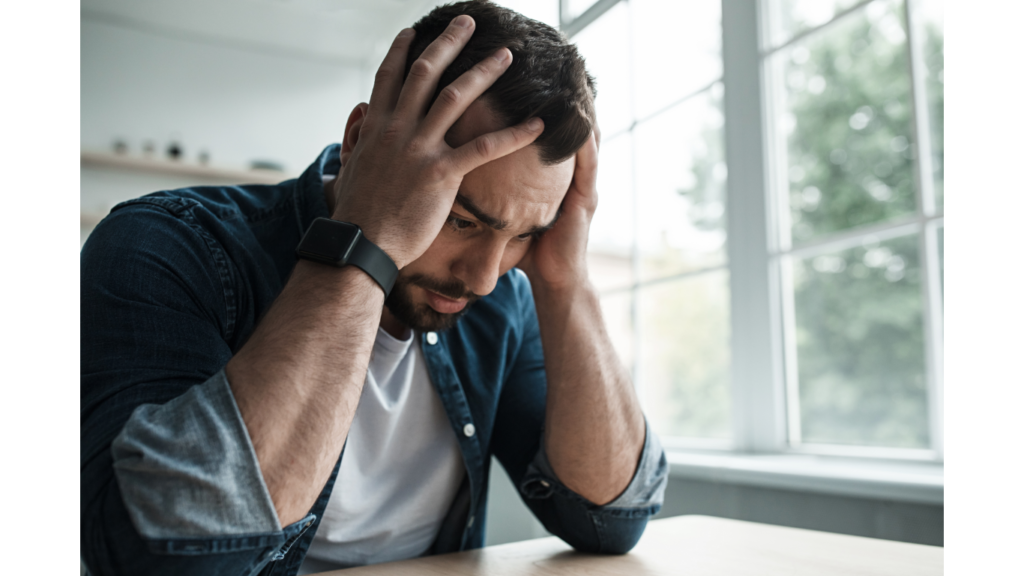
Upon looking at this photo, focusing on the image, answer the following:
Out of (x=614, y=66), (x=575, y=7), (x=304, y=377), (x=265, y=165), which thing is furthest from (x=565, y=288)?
(x=265, y=165)

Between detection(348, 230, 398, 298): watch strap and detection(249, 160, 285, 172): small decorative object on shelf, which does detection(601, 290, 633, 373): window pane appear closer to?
detection(348, 230, 398, 298): watch strap

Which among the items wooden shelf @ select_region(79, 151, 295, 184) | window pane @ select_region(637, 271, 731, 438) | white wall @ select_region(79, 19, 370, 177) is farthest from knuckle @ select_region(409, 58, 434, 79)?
window pane @ select_region(637, 271, 731, 438)

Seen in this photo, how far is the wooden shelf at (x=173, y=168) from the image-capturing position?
3133mm

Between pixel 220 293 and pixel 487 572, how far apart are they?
1.48ft

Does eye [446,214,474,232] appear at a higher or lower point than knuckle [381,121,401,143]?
lower

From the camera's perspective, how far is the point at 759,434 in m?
1.66

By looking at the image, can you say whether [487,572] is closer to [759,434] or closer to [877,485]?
[877,485]

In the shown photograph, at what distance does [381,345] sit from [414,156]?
0.39 meters

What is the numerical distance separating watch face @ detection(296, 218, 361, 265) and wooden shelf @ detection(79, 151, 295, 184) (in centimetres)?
296

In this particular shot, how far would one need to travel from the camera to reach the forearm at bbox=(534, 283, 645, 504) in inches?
36.9

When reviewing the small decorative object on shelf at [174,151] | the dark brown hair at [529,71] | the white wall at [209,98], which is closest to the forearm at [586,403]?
the dark brown hair at [529,71]

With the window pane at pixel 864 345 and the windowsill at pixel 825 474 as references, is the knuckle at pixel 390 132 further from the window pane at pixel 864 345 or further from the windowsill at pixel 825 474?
the window pane at pixel 864 345

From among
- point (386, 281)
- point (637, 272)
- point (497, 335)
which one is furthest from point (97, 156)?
point (386, 281)
